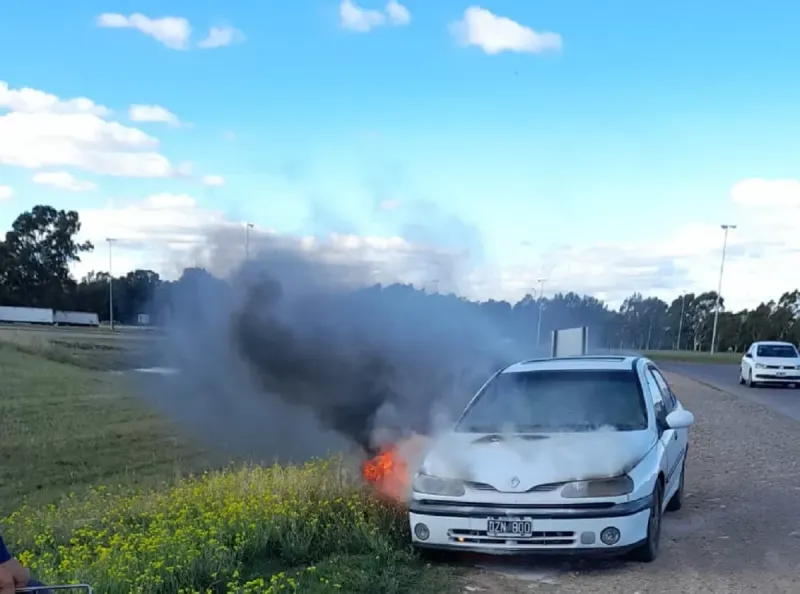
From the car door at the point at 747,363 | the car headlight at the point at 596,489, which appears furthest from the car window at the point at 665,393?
the car door at the point at 747,363

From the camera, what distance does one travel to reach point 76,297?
83812mm

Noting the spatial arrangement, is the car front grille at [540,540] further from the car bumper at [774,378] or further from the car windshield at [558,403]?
the car bumper at [774,378]

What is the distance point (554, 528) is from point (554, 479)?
338mm

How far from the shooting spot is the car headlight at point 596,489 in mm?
5750

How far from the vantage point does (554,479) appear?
19.1ft

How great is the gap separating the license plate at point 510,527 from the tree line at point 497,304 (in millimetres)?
7138

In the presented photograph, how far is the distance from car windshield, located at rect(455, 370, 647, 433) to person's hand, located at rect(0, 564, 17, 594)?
436 centimetres

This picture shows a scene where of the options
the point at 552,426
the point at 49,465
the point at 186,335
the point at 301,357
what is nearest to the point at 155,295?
the point at 186,335

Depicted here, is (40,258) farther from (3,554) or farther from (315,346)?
(3,554)

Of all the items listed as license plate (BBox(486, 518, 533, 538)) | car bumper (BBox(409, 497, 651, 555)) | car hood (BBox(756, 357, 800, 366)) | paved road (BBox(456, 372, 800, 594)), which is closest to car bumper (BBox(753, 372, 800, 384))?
car hood (BBox(756, 357, 800, 366))

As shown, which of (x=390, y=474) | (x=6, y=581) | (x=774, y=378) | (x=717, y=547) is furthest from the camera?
(x=774, y=378)

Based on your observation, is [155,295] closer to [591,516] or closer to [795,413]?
[591,516]

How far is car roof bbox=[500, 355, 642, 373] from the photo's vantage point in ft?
25.1

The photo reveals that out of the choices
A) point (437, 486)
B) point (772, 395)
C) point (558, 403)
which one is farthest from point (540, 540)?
point (772, 395)
